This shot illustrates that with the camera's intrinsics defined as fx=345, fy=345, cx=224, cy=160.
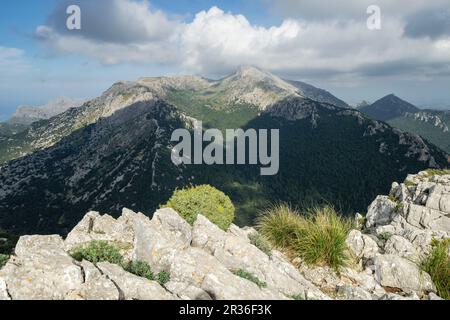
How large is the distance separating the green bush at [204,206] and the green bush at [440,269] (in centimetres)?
1057

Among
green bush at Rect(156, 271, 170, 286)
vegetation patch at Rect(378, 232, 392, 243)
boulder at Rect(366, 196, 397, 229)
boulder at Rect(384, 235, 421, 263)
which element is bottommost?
boulder at Rect(366, 196, 397, 229)

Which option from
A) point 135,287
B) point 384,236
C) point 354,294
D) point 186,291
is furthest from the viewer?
point 384,236

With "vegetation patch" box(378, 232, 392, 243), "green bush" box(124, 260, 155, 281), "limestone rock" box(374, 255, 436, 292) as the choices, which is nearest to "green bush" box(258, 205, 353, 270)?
"limestone rock" box(374, 255, 436, 292)

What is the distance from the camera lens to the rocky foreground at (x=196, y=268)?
10797mm

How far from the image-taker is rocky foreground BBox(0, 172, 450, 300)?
10.8m

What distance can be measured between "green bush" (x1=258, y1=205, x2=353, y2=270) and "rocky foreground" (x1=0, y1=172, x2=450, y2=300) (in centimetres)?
64

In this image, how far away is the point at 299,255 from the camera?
18.1 metres

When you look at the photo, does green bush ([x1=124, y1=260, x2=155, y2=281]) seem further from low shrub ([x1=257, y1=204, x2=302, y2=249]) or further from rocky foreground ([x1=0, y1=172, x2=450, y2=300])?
low shrub ([x1=257, y1=204, x2=302, y2=249])

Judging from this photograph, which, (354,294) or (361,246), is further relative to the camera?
(361,246)

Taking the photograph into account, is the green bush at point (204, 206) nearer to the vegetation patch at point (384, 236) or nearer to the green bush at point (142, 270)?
the green bush at point (142, 270)

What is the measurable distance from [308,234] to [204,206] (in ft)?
20.5

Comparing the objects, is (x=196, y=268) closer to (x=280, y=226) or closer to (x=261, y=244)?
(x=261, y=244)

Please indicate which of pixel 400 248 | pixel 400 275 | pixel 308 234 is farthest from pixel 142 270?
pixel 400 248

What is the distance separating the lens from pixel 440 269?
1572cm
